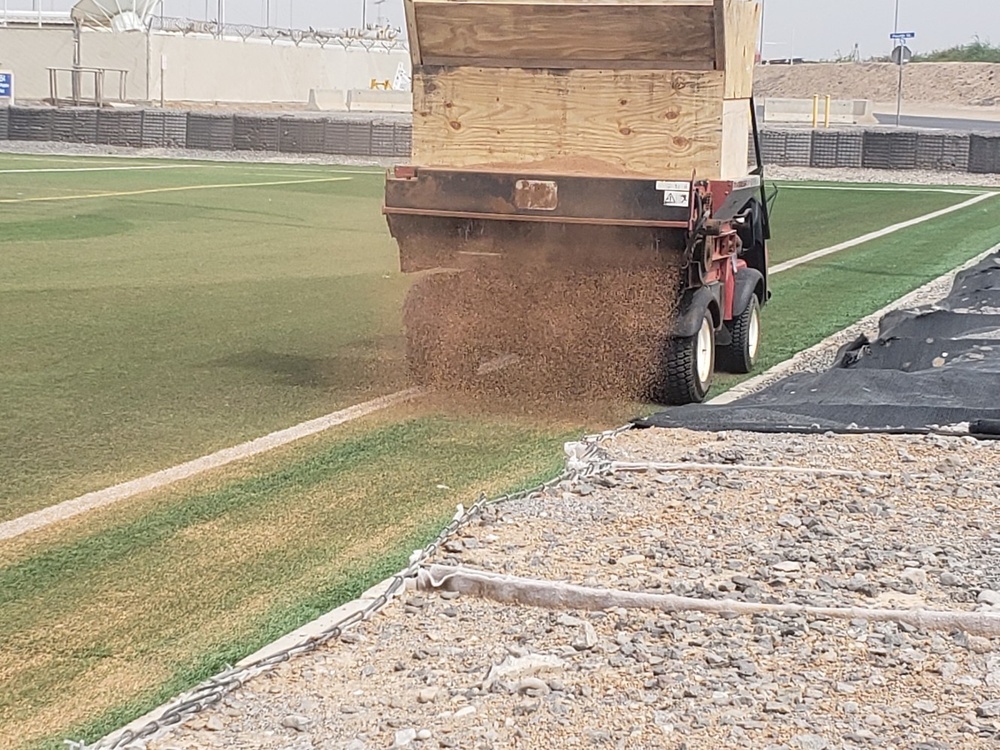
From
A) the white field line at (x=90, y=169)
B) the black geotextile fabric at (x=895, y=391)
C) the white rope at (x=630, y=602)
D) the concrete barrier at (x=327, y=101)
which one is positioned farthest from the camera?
the concrete barrier at (x=327, y=101)

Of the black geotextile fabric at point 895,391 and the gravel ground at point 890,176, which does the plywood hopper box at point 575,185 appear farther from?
the gravel ground at point 890,176

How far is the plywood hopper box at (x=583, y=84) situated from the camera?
9.59m

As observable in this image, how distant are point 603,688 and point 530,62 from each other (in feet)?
19.8

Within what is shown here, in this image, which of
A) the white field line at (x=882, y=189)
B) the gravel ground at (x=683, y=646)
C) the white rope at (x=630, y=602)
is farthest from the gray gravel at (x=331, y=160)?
the white rope at (x=630, y=602)

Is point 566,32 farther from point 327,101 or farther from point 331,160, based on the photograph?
point 327,101

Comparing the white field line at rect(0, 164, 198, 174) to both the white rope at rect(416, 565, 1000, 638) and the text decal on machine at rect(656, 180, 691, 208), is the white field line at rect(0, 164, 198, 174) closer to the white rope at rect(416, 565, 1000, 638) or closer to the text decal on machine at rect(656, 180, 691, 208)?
the text decal on machine at rect(656, 180, 691, 208)

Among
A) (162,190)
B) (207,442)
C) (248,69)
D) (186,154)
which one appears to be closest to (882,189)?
(162,190)

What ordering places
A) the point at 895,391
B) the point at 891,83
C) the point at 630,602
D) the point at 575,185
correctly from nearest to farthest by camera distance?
the point at 630,602, the point at 895,391, the point at 575,185, the point at 891,83

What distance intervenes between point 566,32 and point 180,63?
214 ft

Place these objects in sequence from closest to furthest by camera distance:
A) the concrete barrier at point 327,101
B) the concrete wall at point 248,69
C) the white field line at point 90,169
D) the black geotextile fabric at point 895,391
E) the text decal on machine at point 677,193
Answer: the black geotextile fabric at point 895,391 < the text decal on machine at point 677,193 < the white field line at point 90,169 < the concrete barrier at point 327,101 < the concrete wall at point 248,69

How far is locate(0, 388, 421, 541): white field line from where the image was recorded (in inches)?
268

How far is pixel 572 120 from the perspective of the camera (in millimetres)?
9977

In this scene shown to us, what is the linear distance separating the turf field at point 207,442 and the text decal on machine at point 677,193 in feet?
4.39

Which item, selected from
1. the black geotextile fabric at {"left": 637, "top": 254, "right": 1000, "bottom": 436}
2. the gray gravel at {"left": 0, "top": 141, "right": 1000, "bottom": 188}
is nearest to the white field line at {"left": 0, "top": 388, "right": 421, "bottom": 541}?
the black geotextile fabric at {"left": 637, "top": 254, "right": 1000, "bottom": 436}
